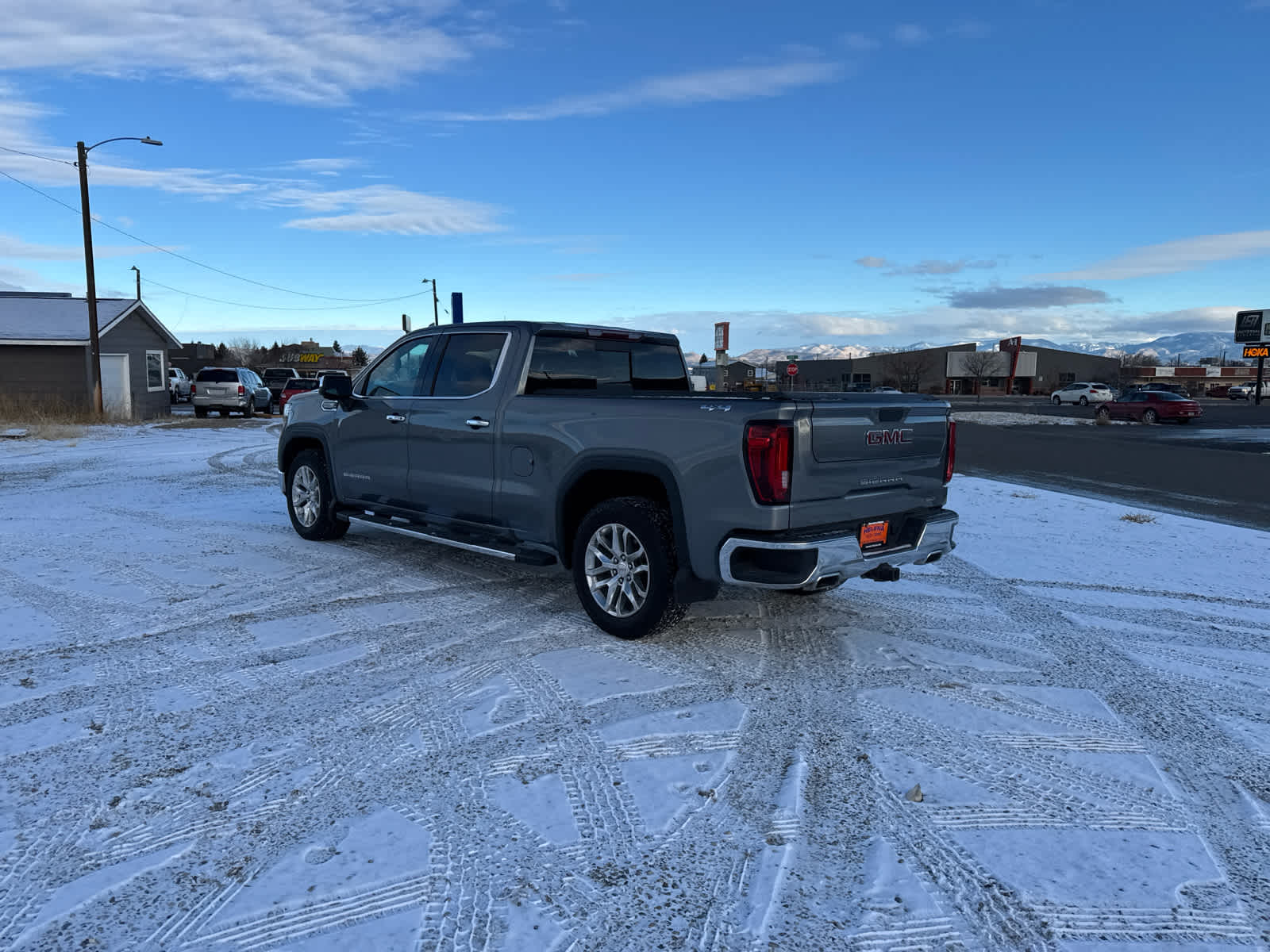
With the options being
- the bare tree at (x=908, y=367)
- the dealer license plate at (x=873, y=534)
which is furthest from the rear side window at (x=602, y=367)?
the bare tree at (x=908, y=367)

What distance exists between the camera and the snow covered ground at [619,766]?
A: 8.43 ft

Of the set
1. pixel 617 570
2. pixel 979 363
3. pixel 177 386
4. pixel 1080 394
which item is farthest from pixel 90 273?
pixel 979 363

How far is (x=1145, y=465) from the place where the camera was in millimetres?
17000

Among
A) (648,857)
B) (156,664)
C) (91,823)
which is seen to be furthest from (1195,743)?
(156,664)

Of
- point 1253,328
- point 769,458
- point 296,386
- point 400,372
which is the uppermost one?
point 1253,328

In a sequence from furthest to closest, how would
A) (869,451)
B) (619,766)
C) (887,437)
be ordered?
(887,437), (869,451), (619,766)

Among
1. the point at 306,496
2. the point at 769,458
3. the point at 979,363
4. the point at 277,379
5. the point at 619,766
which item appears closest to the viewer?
the point at 619,766

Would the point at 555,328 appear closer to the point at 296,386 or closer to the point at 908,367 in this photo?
the point at 296,386

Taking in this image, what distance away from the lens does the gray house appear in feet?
93.3

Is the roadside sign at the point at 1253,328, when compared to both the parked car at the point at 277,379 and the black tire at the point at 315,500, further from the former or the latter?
the black tire at the point at 315,500

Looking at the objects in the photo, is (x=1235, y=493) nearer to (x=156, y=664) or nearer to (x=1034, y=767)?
(x=1034, y=767)

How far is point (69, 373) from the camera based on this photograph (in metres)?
29.2

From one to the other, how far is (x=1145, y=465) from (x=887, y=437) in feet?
49.0

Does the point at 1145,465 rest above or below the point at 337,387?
below
